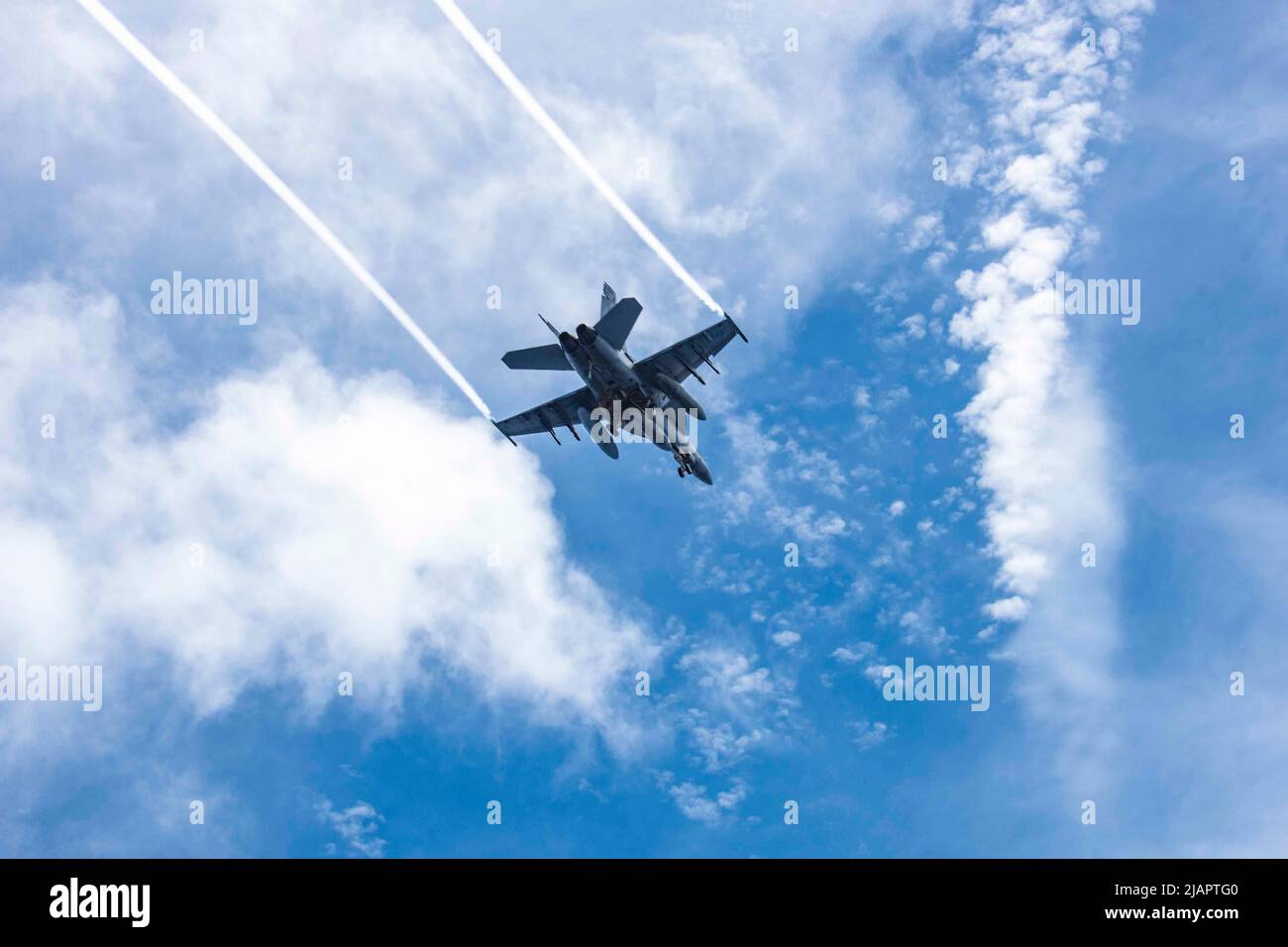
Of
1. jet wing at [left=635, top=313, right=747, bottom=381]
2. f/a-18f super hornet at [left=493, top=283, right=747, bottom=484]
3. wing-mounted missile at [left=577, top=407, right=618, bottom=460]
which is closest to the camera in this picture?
f/a-18f super hornet at [left=493, top=283, right=747, bottom=484]

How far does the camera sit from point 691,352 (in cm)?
4672

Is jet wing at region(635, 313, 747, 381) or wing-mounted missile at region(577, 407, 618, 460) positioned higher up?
→ jet wing at region(635, 313, 747, 381)

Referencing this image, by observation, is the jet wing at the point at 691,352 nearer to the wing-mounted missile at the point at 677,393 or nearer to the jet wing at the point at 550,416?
the wing-mounted missile at the point at 677,393

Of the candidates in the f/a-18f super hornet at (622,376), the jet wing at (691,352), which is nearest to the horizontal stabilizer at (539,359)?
the f/a-18f super hornet at (622,376)

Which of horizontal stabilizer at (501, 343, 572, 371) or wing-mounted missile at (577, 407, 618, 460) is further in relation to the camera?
wing-mounted missile at (577, 407, 618, 460)

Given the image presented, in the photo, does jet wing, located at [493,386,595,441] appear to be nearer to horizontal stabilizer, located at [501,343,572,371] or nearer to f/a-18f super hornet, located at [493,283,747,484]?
f/a-18f super hornet, located at [493,283,747,484]

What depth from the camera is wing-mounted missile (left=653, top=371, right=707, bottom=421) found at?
154ft

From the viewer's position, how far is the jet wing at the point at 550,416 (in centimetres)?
5200

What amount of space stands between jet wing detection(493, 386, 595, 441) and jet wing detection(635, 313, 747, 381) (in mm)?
5732

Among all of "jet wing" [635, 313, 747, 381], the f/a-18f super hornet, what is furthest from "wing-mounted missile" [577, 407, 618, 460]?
"jet wing" [635, 313, 747, 381]
